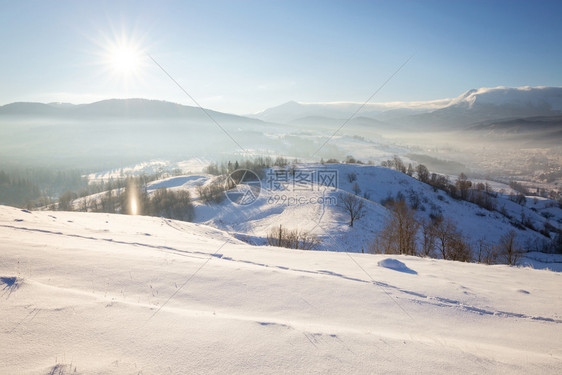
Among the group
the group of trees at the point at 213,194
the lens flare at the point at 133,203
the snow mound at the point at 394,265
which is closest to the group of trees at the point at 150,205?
the lens flare at the point at 133,203

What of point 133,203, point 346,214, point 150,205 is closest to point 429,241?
point 346,214

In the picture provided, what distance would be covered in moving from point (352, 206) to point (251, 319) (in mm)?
40860

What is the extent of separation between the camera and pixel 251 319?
149 inches

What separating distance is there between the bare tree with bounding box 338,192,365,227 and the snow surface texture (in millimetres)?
32747

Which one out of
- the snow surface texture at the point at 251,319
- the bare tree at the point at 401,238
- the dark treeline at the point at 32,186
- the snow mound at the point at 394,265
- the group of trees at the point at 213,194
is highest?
the snow surface texture at the point at 251,319

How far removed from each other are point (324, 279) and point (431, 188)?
283ft

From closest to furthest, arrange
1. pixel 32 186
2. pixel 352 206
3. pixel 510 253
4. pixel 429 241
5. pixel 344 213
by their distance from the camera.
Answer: pixel 510 253 < pixel 429 241 < pixel 344 213 < pixel 352 206 < pixel 32 186

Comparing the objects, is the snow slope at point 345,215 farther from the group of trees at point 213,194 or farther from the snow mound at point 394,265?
the snow mound at point 394,265

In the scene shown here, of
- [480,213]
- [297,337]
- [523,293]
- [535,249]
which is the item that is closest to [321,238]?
[523,293]

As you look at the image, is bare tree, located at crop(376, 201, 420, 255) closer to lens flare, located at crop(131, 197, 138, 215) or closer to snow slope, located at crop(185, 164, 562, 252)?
snow slope, located at crop(185, 164, 562, 252)

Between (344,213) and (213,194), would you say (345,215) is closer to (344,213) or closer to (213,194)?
(344,213)

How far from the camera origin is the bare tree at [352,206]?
39.2 metres

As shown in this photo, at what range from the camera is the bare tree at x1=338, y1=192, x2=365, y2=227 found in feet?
128

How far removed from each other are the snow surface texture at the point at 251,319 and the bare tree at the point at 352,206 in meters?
32.7
